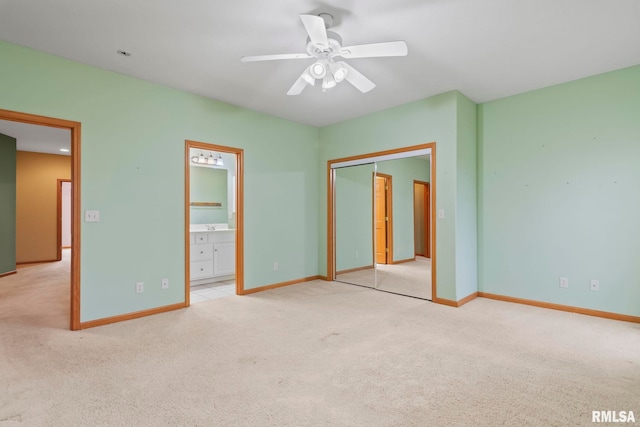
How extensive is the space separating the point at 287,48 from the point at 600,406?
11.1ft

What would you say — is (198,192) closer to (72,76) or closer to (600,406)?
(72,76)

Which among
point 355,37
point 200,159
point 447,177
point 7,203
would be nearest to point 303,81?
point 355,37

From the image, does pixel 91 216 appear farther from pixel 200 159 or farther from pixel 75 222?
pixel 200 159

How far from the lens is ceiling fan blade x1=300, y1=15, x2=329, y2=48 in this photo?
2.04 metres

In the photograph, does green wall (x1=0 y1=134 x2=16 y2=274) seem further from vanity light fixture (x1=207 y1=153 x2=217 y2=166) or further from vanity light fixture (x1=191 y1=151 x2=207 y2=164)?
vanity light fixture (x1=207 y1=153 x2=217 y2=166)

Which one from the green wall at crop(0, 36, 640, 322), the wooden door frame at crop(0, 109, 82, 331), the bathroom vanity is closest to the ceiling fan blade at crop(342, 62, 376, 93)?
the green wall at crop(0, 36, 640, 322)

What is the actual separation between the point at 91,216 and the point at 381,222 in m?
4.02

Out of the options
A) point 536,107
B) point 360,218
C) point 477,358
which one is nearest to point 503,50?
point 536,107

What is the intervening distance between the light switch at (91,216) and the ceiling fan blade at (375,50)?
2793 millimetres

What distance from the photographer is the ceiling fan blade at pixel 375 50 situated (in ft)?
7.57

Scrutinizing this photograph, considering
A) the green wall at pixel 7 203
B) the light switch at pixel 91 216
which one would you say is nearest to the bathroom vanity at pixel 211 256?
the light switch at pixel 91 216

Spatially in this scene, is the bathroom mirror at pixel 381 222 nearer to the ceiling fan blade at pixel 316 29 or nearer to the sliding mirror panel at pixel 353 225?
the sliding mirror panel at pixel 353 225

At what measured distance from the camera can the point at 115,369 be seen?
7.61ft

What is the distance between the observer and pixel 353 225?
5.52 m
